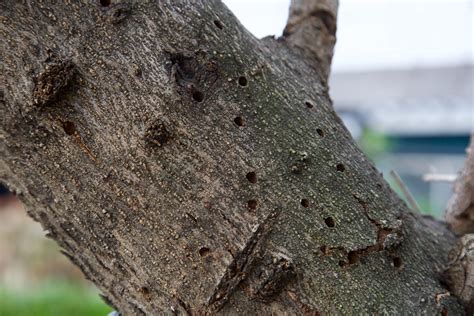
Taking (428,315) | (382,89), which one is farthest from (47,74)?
(382,89)

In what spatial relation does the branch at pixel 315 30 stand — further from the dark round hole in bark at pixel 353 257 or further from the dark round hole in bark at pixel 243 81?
the dark round hole in bark at pixel 353 257

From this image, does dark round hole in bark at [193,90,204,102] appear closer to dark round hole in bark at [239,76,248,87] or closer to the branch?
dark round hole in bark at [239,76,248,87]

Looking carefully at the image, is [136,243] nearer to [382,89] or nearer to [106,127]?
[106,127]

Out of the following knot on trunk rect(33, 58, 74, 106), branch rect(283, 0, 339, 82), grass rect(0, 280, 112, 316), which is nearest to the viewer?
knot on trunk rect(33, 58, 74, 106)

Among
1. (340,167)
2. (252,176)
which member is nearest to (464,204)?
(340,167)

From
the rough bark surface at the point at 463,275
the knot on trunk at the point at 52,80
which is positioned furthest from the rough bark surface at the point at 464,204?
the knot on trunk at the point at 52,80

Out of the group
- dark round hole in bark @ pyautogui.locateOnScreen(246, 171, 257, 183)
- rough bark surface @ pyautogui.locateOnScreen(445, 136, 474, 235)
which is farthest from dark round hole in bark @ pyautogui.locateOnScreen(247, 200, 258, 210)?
rough bark surface @ pyautogui.locateOnScreen(445, 136, 474, 235)
